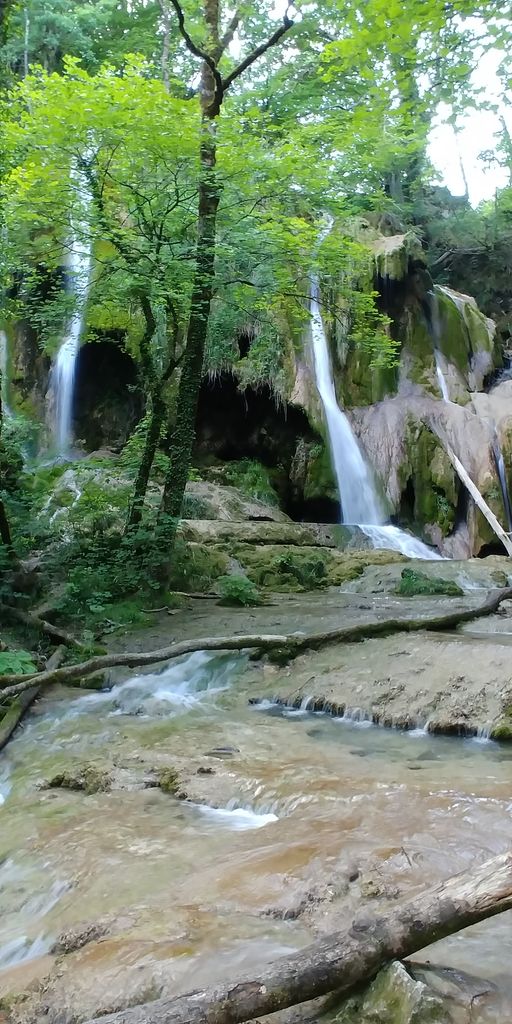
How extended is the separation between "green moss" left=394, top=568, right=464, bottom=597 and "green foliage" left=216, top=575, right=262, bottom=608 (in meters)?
2.16

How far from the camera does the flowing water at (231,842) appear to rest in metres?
2.22

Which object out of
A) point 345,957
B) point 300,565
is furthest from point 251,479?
point 345,957

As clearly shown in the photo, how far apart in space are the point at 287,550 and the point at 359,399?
243 inches

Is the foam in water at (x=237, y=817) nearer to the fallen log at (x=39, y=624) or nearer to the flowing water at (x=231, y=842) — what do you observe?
the flowing water at (x=231, y=842)

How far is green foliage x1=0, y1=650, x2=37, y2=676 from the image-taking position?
5.79 meters

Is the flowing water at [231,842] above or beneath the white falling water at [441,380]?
beneath

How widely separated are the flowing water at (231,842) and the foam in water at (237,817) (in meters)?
0.01

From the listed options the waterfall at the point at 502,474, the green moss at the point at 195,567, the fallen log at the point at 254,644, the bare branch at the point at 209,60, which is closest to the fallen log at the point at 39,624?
the fallen log at the point at 254,644

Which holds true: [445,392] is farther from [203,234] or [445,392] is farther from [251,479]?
[203,234]

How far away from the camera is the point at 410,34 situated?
493 cm

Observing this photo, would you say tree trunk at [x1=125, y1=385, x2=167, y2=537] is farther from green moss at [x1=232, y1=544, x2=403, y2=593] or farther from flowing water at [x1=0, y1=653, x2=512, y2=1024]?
flowing water at [x1=0, y1=653, x2=512, y2=1024]

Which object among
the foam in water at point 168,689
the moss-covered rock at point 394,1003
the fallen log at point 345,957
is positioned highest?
the fallen log at point 345,957

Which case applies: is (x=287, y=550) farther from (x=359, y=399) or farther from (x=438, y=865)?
(x=438, y=865)

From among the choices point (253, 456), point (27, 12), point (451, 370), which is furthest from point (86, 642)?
point (27, 12)
